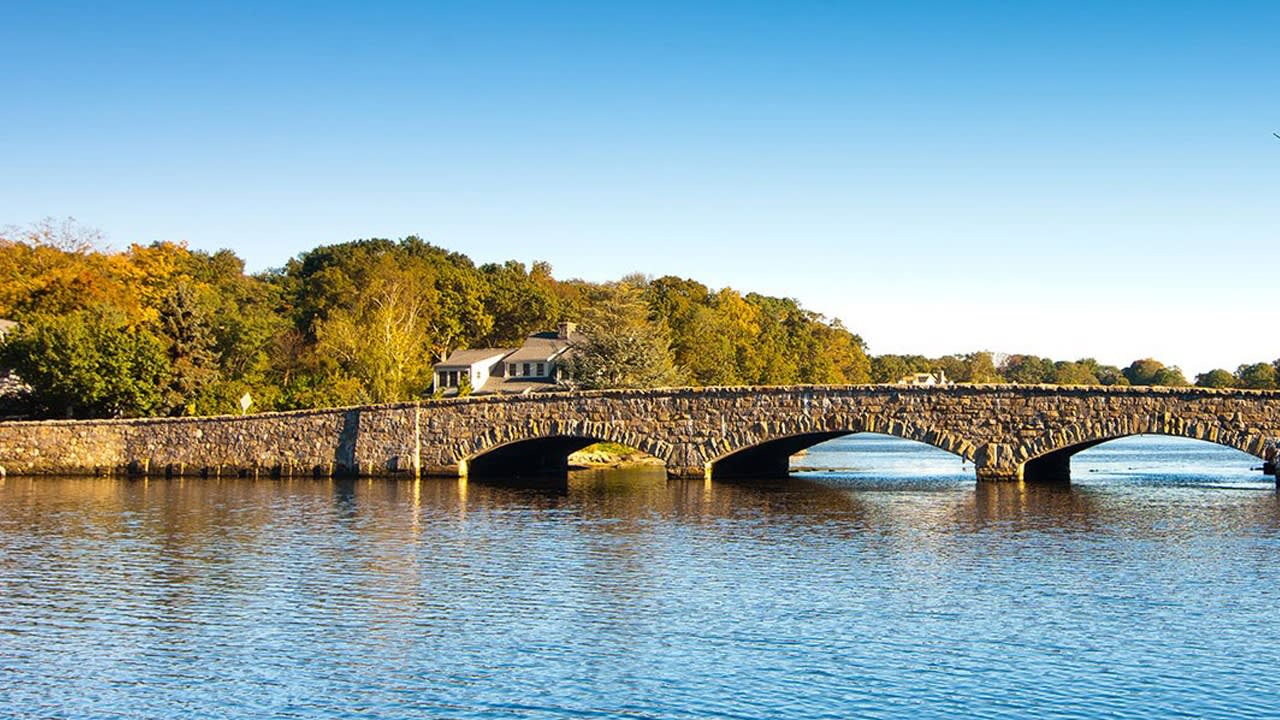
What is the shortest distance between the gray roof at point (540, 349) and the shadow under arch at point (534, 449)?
27.6 m

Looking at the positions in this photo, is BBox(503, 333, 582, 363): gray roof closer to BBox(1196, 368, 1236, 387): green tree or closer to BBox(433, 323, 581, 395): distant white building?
BBox(433, 323, 581, 395): distant white building

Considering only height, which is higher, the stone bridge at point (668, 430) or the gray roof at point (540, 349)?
the gray roof at point (540, 349)

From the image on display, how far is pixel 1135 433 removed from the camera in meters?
47.5

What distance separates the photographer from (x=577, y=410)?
54.5 metres

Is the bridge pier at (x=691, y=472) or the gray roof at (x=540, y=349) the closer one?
the bridge pier at (x=691, y=472)

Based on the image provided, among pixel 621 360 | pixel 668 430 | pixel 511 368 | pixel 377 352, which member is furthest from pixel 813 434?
pixel 511 368

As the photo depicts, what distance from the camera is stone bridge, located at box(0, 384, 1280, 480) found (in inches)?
1822

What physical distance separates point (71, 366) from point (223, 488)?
1725 centimetres

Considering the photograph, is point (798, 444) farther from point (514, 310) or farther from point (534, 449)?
point (514, 310)

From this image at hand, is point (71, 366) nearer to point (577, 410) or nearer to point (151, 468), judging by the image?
point (151, 468)

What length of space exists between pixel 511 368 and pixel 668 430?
4750cm

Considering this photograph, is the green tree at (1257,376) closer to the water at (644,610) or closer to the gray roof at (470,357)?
the gray roof at (470,357)

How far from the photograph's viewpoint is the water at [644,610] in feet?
60.1

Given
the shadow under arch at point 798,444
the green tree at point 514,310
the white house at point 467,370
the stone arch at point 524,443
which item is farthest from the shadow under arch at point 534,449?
the green tree at point 514,310
